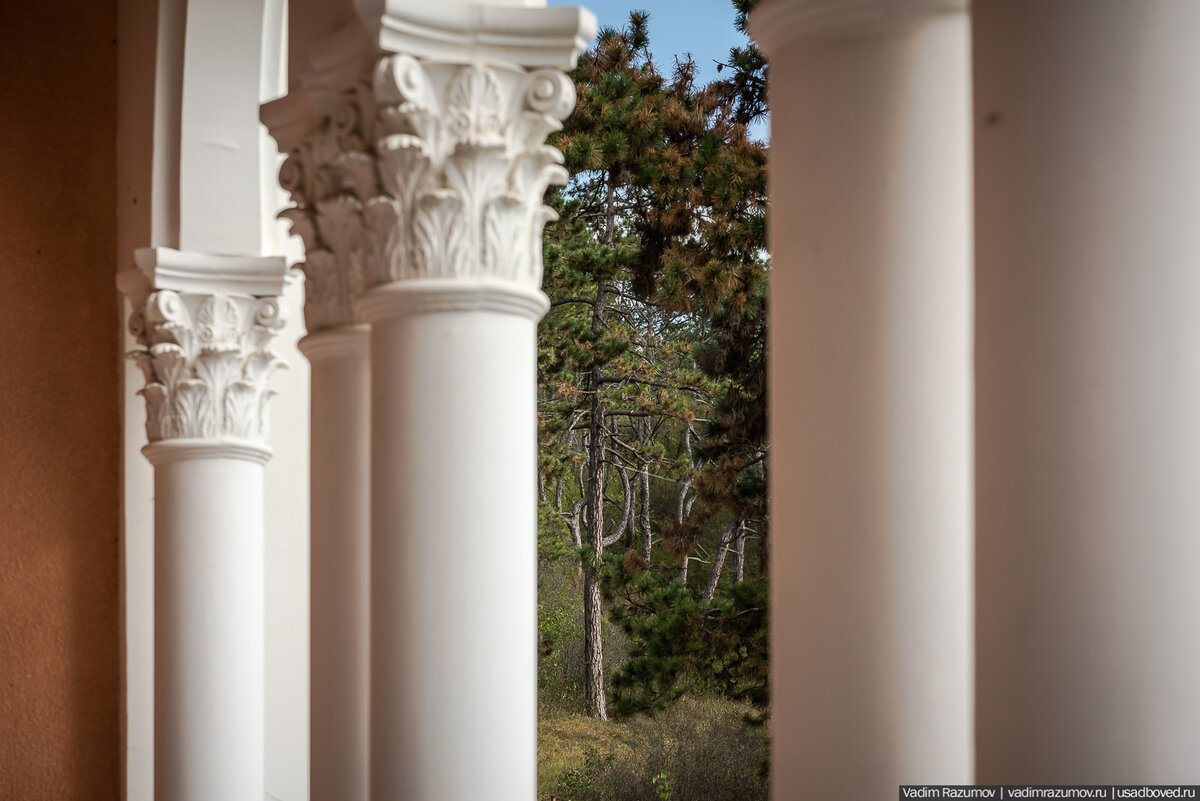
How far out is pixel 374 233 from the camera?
5434 mm

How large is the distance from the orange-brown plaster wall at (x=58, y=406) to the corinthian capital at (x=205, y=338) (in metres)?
2.98

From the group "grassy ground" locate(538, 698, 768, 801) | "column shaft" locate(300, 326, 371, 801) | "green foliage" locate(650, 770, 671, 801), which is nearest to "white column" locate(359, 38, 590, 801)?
"column shaft" locate(300, 326, 371, 801)

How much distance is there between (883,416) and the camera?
349cm

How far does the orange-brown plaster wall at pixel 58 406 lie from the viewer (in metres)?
11.9

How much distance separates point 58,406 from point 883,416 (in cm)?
1004

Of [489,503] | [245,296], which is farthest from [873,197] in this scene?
[245,296]

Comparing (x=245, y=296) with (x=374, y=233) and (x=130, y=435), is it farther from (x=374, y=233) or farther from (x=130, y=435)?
(x=374, y=233)

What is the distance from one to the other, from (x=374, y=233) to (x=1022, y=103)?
3.03 metres

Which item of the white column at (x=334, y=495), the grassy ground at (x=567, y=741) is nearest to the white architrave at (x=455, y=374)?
the white column at (x=334, y=495)

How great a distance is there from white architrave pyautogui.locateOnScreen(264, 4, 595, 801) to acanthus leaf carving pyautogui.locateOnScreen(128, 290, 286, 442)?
3961mm

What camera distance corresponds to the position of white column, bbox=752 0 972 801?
3449mm

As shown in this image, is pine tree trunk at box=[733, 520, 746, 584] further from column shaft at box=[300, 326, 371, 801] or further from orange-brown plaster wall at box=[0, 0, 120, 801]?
column shaft at box=[300, 326, 371, 801]

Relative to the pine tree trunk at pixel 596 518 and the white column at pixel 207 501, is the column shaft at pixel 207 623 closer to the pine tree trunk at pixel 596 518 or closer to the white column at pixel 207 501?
the white column at pixel 207 501

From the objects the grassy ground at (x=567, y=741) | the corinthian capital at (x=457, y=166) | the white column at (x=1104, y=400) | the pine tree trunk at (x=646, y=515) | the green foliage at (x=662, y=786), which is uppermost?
the corinthian capital at (x=457, y=166)
